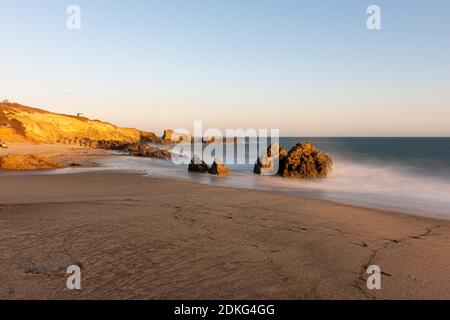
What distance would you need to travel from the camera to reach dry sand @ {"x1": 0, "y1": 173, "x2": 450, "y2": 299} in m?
4.96

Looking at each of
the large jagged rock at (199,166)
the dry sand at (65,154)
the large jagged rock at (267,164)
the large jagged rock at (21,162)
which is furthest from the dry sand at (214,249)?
the dry sand at (65,154)

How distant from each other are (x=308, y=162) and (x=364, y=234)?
15.0 metres

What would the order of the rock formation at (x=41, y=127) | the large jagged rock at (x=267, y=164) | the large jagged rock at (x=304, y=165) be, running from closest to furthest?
the large jagged rock at (x=304, y=165), the large jagged rock at (x=267, y=164), the rock formation at (x=41, y=127)

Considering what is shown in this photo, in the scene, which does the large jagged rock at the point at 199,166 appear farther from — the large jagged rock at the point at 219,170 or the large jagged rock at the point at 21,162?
the large jagged rock at the point at 21,162

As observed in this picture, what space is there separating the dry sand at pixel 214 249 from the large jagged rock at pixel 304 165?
1093 centimetres

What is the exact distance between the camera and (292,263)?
598 centimetres

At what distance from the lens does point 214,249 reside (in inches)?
261

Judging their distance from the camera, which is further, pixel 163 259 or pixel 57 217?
pixel 57 217

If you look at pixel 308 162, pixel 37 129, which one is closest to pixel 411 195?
pixel 308 162

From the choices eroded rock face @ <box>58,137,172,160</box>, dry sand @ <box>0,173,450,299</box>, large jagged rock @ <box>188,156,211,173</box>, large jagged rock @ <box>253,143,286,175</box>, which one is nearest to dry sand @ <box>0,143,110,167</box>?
eroded rock face @ <box>58,137,172,160</box>

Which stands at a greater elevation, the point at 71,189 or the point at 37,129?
the point at 37,129

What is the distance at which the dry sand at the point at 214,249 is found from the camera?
4.96m
